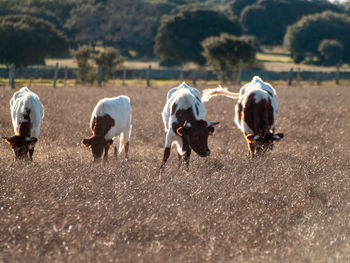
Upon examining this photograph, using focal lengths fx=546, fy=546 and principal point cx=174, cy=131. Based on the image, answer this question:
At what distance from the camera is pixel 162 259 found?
4414mm

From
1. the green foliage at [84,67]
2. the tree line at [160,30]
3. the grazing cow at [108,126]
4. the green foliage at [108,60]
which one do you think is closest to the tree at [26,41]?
the tree line at [160,30]

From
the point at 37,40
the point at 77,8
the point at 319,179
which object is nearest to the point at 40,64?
the point at 37,40

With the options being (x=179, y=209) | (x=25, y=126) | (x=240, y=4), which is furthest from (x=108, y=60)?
(x=240, y=4)

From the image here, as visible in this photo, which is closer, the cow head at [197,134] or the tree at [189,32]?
the cow head at [197,134]

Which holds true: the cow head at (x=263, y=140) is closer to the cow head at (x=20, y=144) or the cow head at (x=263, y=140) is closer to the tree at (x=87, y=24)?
the cow head at (x=20, y=144)

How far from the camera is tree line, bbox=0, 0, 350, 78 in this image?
4588cm

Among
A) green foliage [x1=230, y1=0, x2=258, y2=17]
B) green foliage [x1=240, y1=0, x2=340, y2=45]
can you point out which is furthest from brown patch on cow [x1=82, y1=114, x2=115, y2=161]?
green foliage [x1=230, y1=0, x2=258, y2=17]

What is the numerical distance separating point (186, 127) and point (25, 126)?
2.82m

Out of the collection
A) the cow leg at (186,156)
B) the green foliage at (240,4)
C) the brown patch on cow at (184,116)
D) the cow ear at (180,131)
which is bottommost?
the cow leg at (186,156)

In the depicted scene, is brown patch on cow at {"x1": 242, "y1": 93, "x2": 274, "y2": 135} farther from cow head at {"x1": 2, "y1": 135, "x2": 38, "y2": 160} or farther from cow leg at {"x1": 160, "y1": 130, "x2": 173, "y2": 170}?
A: cow head at {"x1": 2, "y1": 135, "x2": 38, "y2": 160}

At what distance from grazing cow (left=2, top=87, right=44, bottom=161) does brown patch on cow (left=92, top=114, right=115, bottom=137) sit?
40.5 inches

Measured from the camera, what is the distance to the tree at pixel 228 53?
4088 centimetres

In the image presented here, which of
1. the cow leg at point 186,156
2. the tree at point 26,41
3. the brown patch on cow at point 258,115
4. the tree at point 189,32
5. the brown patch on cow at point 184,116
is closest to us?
the cow leg at point 186,156

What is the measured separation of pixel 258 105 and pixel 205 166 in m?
2.19
